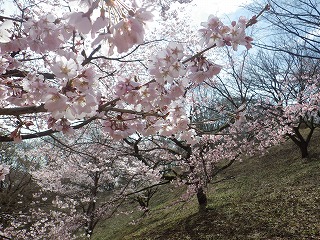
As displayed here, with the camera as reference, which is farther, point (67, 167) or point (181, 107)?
point (67, 167)

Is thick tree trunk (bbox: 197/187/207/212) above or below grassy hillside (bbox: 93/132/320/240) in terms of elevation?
above

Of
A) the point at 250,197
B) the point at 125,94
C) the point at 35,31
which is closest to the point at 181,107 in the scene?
the point at 125,94

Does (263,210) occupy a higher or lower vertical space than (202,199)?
lower

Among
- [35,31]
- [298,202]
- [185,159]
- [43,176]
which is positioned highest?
[43,176]

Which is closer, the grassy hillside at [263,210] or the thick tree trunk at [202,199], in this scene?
the grassy hillside at [263,210]

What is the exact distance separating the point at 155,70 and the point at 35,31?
828 mm

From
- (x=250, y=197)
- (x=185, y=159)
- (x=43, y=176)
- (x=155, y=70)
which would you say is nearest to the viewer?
(x=155, y=70)

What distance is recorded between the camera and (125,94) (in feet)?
5.73

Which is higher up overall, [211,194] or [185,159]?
[185,159]

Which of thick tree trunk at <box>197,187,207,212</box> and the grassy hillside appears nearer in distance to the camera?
the grassy hillside

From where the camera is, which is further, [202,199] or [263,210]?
[202,199]

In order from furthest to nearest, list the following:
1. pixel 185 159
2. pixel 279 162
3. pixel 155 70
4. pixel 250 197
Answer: pixel 279 162
pixel 250 197
pixel 185 159
pixel 155 70

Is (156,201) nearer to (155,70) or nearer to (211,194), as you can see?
(211,194)

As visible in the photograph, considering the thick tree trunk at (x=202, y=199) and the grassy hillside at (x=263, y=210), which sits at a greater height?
the thick tree trunk at (x=202, y=199)
